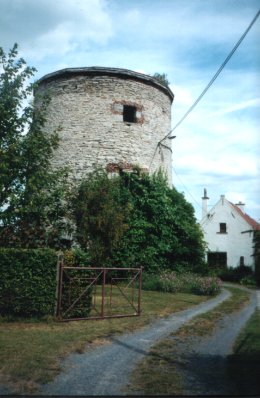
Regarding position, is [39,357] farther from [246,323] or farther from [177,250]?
[177,250]

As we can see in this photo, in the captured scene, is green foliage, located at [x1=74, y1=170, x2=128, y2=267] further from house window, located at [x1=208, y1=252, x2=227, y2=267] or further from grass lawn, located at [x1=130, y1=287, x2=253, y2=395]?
house window, located at [x1=208, y1=252, x2=227, y2=267]

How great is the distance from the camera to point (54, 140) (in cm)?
1177

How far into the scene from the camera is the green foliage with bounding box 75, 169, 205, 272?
612 inches

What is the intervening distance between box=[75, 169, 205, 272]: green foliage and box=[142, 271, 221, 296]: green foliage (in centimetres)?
142

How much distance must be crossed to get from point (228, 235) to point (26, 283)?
24.8 meters

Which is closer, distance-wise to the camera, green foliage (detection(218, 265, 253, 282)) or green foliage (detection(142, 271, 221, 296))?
green foliage (detection(142, 271, 221, 296))

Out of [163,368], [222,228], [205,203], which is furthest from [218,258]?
[163,368]

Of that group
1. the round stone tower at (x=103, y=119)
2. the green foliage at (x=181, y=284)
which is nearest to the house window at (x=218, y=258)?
the round stone tower at (x=103, y=119)

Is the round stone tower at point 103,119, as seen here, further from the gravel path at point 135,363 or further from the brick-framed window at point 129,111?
the gravel path at point 135,363

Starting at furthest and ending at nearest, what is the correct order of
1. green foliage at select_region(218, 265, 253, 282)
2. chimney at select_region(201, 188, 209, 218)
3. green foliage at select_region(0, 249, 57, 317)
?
chimney at select_region(201, 188, 209, 218) → green foliage at select_region(218, 265, 253, 282) → green foliage at select_region(0, 249, 57, 317)

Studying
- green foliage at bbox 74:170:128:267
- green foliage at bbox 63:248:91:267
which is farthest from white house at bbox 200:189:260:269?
green foliage at bbox 63:248:91:267

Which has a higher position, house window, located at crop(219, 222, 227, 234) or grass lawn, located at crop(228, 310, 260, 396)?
house window, located at crop(219, 222, 227, 234)

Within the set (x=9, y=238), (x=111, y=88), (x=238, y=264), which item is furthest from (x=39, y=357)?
(x=238, y=264)

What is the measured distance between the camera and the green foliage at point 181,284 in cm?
1593
